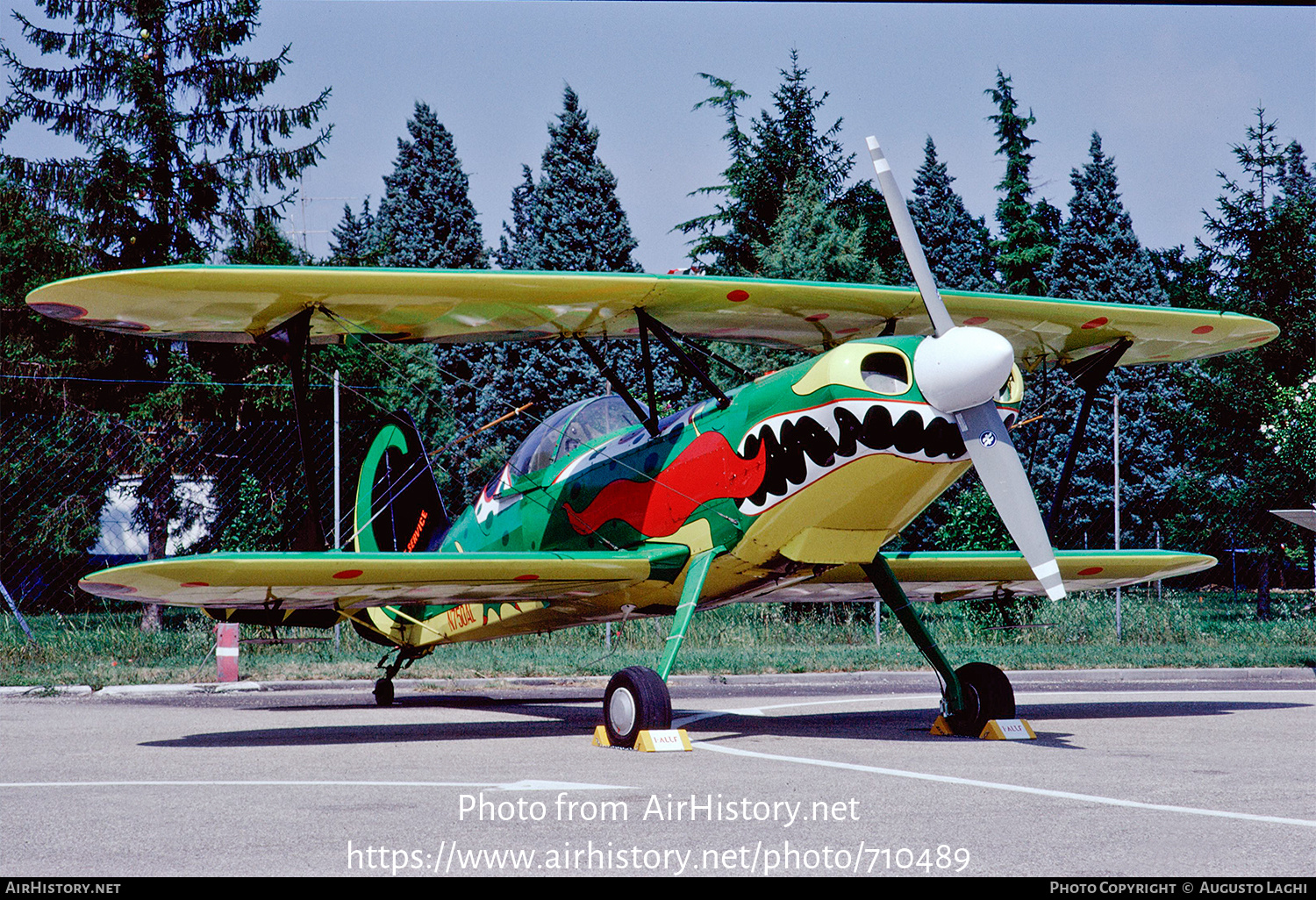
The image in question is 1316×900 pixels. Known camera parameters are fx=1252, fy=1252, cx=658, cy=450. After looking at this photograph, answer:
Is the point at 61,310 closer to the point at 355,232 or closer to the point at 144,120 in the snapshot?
the point at 144,120

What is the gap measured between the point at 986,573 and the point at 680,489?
10.7 feet

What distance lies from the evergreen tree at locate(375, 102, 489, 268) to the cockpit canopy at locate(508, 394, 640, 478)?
2660 centimetres

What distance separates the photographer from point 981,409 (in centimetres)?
779

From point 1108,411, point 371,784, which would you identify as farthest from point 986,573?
point 1108,411

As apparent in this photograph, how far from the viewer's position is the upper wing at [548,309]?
8578mm

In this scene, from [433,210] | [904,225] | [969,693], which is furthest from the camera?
[433,210]

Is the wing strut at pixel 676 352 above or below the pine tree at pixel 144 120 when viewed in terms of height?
below

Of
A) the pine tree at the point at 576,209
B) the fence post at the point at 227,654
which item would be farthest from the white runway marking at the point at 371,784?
the pine tree at the point at 576,209

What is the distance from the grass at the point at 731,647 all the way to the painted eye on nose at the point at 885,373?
24.7ft

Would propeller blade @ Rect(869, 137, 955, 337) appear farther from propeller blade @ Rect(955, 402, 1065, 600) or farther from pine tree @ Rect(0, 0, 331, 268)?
pine tree @ Rect(0, 0, 331, 268)

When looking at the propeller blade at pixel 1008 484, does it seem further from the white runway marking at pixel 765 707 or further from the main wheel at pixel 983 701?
the white runway marking at pixel 765 707

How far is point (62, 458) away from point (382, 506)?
393 inches

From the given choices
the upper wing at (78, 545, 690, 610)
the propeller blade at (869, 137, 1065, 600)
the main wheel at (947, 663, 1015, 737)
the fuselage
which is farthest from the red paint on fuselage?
the main wheel at (947, 663, 1015, 737)

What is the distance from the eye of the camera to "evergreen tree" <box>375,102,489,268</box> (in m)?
37.3
